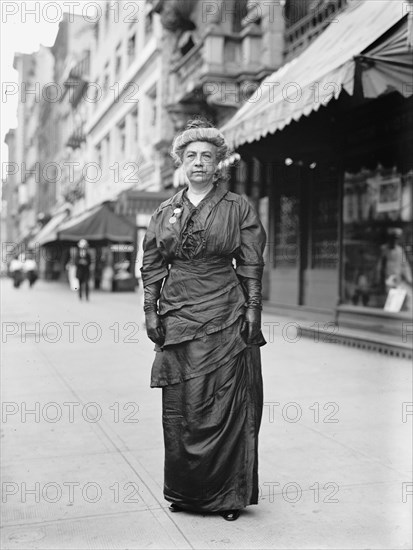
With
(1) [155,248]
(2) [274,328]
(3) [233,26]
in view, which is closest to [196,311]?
(1) [155,248]

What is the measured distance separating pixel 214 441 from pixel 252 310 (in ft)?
2.30

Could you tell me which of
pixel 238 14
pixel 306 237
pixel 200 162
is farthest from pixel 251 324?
pixel 238 14

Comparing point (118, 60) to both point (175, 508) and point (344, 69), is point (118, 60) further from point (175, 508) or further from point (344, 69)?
point (175, 508)

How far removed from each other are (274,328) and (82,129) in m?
34.7

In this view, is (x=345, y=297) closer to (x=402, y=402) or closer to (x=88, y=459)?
(x=402, y=402)

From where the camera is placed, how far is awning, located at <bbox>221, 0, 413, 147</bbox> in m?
7.83

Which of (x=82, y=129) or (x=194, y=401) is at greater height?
(x=82, y=129)

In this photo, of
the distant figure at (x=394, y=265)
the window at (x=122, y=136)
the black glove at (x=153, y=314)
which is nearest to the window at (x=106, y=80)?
the window at (x=122, y=136)

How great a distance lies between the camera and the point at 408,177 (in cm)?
1059

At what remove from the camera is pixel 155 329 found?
11.6ft

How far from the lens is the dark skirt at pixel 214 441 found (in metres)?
3.45

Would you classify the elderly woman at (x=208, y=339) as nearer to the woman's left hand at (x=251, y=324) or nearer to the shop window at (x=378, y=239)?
the woman's left hand at (x=251, y=324)

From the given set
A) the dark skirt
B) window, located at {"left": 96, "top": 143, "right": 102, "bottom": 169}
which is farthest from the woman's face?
window, located at {"left": 96, "top": 143, "right": 102, "bottom": 169}

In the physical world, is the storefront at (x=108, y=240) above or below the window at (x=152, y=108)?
below
